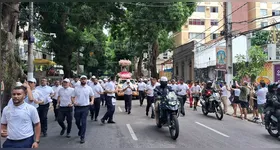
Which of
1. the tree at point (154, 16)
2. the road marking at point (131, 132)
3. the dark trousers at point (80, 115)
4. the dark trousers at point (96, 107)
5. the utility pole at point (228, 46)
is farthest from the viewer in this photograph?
the tree at point (154, 16)

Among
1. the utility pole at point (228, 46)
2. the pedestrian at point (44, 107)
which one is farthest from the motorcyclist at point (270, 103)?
the utility pole at point (228, 46)

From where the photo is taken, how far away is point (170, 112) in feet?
29.5

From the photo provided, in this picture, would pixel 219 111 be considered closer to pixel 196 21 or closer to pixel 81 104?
pixel 81 104

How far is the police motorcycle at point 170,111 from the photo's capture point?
Answer: 864 cm

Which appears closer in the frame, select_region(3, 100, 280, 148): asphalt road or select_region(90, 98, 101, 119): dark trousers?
select_region(3, 100, 280, 148): asphalt road

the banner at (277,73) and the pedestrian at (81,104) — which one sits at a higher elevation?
the banner at (277,73)

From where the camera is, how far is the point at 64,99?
9.30 metres

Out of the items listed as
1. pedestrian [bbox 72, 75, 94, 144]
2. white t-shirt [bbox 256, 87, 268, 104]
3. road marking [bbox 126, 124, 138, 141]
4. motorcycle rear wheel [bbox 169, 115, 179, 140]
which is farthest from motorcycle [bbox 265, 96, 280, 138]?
pedestrian [bbox 72, 75, 94, 144]

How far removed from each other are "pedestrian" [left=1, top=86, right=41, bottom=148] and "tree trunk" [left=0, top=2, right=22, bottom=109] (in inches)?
264

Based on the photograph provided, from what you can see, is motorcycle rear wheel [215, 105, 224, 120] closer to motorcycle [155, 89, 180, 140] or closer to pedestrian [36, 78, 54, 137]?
motorcycle [155, 89, 180, 140]

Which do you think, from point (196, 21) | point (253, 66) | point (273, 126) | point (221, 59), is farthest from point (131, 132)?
point (196, 21)

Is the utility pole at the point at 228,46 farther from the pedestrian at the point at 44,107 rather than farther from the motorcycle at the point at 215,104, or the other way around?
the pedestrian at the point at 44,107

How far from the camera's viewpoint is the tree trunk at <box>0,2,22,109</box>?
11156mm

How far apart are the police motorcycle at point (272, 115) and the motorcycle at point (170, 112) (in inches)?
110
